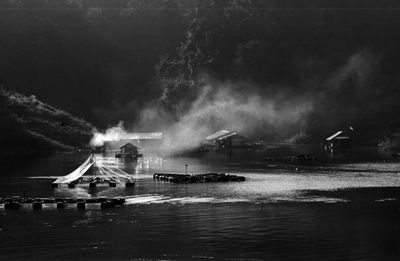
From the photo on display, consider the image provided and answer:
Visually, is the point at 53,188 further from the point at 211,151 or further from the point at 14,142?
the point at 211,151

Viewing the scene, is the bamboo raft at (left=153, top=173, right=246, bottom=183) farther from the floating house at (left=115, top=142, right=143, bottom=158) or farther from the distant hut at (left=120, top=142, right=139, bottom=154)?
the distant hut at (left=120, top=142, right=139, bottom=154)

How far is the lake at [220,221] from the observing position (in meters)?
62.0

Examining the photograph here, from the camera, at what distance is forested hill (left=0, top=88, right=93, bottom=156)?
544 feet

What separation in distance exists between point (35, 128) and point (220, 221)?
10651 centimetres

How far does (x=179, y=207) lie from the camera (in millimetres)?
82812

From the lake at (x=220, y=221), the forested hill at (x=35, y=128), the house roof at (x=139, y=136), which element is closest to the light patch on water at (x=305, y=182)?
the lake at (x=220, y=221)

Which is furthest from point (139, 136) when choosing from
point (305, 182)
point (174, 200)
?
point (174, 200)

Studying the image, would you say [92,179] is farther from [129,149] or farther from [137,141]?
[137,141]

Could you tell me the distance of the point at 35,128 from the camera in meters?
174

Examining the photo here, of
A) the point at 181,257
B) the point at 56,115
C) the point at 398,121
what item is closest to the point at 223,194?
the point at 181,257

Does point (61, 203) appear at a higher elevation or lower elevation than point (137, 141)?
lower

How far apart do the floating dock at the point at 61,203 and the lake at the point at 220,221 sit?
1636 mm

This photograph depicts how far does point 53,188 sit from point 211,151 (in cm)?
9615

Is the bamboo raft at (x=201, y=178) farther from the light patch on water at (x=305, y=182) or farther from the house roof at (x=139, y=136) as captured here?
the house roof at (x=139, y=136)
